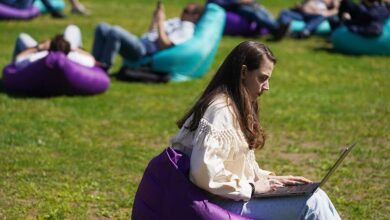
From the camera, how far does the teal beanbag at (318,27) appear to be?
1498 centimetres

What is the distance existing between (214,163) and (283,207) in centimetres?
48

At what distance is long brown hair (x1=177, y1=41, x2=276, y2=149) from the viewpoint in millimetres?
4336

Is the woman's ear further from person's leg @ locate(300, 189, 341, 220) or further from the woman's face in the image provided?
person's leg @ locate(300, 189, 341, 220)

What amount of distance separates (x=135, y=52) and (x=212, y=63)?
1.87m

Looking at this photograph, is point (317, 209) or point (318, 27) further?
Answer: point (318, 27)

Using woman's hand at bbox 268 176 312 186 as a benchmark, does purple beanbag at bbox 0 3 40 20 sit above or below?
below

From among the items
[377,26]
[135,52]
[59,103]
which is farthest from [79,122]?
[377,26]

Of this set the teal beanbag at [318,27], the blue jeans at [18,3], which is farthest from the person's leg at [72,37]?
the teal beanbag at [318,27]

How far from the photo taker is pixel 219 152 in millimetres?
4211

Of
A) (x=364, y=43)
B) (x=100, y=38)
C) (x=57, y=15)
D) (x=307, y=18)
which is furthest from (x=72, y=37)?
(x=307, y=18)

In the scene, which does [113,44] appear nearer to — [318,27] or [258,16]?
[258,16]

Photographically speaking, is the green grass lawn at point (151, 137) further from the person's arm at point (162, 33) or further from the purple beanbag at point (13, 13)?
the purple beanbag at point (13, 13)

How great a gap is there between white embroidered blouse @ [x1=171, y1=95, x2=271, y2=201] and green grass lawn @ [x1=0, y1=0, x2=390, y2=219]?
5.81ft

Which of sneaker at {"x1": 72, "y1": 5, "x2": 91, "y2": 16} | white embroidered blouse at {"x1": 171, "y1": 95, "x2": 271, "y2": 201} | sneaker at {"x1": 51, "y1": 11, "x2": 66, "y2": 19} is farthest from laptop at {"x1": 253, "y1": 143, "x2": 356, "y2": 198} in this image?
sneaker at {"x1": 72, "y1": 5, "x2": 91, "y2": 16}
